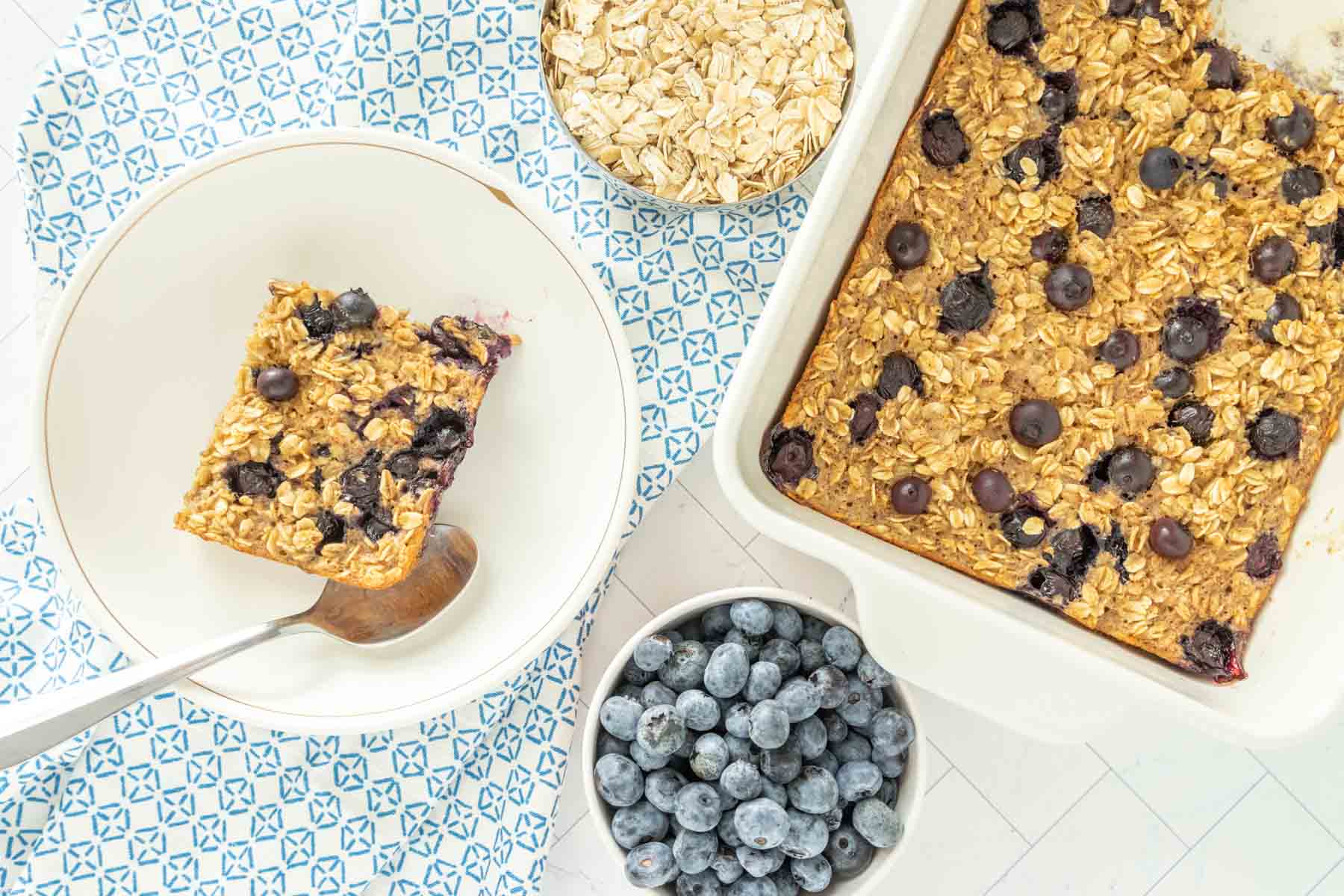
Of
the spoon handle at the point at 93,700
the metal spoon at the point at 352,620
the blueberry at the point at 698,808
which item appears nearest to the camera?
the spoon handle at the point at 93,700

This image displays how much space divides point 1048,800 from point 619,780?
83 centimetres

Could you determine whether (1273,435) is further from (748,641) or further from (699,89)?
(699,89)

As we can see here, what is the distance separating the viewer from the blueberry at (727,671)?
5.87ft

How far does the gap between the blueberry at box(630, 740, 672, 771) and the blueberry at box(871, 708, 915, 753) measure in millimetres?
350

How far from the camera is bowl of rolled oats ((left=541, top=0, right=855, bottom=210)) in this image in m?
1.79

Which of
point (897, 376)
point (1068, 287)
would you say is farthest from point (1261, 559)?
point (897, 376)

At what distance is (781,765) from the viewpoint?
1.77 m

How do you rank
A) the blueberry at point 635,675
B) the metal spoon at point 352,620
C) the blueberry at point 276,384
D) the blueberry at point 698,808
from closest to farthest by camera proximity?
the metal spoon at point 352,620, the blueberry at point 276,384, the blueberry at point 698,808, the blueberry at point 635,675

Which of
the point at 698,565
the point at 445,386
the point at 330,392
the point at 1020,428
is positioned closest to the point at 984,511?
the point at 1020,428

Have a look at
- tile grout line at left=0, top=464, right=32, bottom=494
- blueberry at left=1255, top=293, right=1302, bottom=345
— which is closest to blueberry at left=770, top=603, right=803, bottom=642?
blueberry at left=1255, top=293, right=1302, bottom=345

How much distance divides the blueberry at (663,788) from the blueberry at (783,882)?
20 centimetres

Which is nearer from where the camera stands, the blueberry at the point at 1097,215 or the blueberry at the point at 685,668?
the blueberry at the point at 1097,215

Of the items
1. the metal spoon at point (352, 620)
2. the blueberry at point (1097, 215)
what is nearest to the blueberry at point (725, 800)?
the metal spoon at point (352, 620)

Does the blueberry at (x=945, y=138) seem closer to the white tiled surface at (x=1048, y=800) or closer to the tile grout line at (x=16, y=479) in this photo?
the white tiled surface at (x=1048, y=800)
